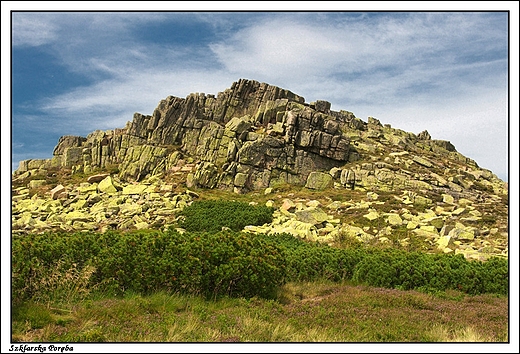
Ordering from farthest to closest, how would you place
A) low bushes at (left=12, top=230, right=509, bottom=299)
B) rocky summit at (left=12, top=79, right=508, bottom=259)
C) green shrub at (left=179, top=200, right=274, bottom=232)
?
1. green shrub at (left=179, top=200, right=274, bottom=232)
2. rocky summit at (left=12, top=79, right=508, bottom=259)
3. low bushes at (left=12, top=230, right=509, bottom=299)

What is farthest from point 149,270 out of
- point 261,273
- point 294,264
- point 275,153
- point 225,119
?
point 225,119

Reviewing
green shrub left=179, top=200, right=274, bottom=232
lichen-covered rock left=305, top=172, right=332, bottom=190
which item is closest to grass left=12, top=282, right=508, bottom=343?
green shrub left=179, top=200, right=274, bottom=232

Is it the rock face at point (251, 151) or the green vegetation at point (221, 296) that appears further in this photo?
the rock face at point (251, 151)

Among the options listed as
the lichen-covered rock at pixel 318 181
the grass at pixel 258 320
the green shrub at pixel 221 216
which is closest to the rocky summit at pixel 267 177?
the lichen-covered rock at pixel 318 181

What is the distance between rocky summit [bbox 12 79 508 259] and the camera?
28938 millimetres

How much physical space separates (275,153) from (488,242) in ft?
79.1

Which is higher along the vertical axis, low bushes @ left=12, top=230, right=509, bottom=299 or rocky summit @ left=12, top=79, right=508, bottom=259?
rocky summit @ left=12, top=79, right=508, bottom=259

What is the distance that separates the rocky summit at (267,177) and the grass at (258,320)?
35.3 ft

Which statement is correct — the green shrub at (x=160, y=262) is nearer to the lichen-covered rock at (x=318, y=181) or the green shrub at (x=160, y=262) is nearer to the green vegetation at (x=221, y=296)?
the green vegetation at (x=221, y=296)

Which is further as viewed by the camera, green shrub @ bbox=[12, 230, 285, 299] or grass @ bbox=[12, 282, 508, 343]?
green shrub @ bbox=[12, 230, 285, 299]

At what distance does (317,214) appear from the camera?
96.4 feet

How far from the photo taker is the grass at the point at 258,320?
826 cm

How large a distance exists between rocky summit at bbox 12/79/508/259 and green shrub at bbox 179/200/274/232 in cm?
124

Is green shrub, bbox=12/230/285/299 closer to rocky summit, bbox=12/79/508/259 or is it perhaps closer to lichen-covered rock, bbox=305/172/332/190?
rocky summit, bbox=12/79/508/259
